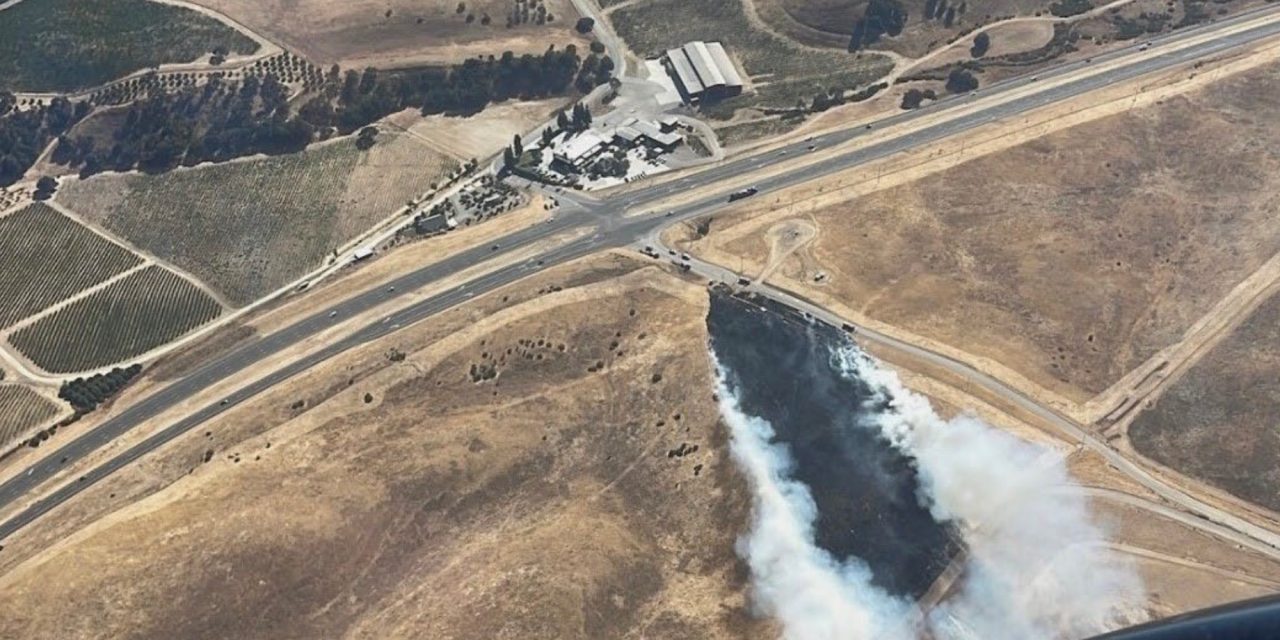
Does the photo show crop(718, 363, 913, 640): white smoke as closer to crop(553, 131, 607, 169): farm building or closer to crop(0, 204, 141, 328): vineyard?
crop(553, 131, 607, 169): farm building

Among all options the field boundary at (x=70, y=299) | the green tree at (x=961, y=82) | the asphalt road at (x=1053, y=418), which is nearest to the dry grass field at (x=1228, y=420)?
the asphalt road at (x=1053, y=418)

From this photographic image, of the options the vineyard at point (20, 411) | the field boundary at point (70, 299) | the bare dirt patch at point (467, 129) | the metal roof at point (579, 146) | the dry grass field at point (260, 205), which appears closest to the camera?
the vineyard at point (20, 411)

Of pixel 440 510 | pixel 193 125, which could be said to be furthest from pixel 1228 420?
pixel 193 125

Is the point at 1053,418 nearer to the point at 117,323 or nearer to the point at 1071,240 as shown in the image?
the point at 1071,240

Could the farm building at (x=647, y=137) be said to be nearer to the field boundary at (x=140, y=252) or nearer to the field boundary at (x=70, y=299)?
the field boundary at (x=140, y=252)

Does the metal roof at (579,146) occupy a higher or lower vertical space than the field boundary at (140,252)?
higher
